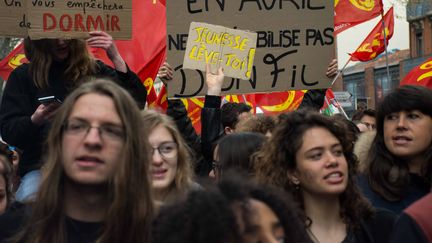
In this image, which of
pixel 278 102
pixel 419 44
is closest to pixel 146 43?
pixel 278 102

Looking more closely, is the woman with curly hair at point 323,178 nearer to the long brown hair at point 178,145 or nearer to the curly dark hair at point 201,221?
the long brown hair at point 178,145

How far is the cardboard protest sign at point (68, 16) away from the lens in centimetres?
545

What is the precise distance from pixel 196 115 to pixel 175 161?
16.2 ft

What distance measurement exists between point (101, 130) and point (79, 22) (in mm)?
2806

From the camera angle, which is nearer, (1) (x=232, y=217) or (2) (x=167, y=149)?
(1) (x=232, y=217)

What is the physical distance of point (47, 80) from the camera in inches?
187

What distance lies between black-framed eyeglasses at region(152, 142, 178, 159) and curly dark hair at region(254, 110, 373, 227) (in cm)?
47

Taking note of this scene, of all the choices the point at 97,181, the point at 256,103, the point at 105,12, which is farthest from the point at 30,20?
the point at 256,103

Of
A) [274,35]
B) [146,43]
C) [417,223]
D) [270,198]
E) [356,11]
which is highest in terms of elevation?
[356,11]

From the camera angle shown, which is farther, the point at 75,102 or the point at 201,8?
the point at 201,8

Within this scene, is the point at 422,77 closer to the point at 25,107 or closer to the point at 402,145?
the point at 402,145

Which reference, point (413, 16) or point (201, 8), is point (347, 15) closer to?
point (201, 8)

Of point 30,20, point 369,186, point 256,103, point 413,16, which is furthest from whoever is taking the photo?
point 413,16

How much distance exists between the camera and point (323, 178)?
3.84 metres
